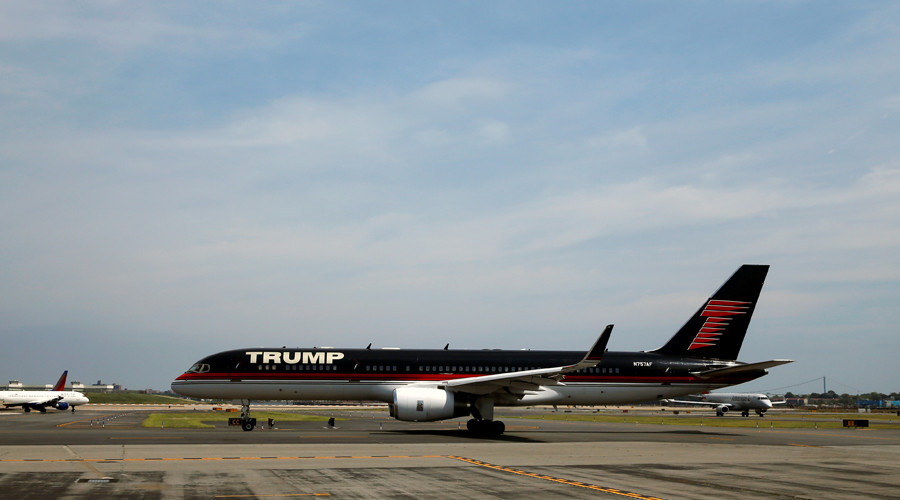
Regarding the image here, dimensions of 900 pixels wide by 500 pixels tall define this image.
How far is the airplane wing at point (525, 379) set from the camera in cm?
3119

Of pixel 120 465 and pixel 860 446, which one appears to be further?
pixel 860 446

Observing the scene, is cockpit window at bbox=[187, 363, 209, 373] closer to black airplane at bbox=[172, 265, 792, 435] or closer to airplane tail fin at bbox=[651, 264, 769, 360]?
black airplane at bbox=[172, 265, 792, 435]

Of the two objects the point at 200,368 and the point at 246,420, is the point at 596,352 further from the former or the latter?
the point at 200,368

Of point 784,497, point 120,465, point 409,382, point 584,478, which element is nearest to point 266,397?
point 409,382

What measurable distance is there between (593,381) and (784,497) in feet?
75.0

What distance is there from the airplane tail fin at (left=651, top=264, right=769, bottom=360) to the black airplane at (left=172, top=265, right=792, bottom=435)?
0.05m

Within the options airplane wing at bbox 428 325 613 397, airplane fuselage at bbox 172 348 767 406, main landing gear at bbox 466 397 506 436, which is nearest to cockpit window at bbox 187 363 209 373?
airplane fuselage at bbox 172 348 767 406

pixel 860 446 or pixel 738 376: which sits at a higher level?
pixel 738 376

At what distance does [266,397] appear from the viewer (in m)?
36.7

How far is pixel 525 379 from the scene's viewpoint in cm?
3262

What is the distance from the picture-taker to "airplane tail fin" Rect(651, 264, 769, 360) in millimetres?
39969

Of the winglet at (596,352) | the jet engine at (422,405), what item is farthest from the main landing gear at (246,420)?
the winglet at (596,352)

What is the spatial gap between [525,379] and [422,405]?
464 centimetres

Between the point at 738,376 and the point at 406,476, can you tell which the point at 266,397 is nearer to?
the point at 406,476
